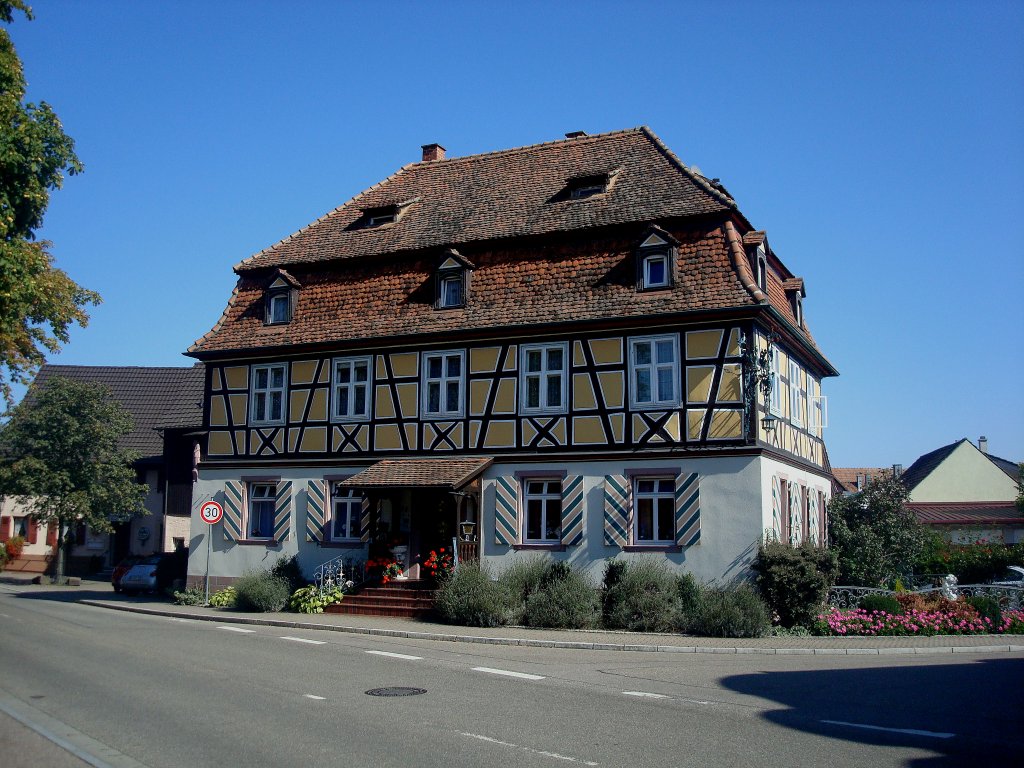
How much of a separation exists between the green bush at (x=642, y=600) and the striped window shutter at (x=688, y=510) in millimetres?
929

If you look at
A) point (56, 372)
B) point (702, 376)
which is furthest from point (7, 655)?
point (56, 372)

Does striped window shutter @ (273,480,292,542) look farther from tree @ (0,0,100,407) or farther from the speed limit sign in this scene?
tree @ (0,0,100,407)

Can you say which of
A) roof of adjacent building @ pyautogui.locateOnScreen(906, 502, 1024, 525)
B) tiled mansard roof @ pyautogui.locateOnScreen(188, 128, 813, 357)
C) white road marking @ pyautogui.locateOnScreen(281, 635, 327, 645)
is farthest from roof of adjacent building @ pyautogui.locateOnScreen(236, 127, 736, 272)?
roof of adjacent building @ pyautogui.locateOnScreen(906, 502, 1024, 525)

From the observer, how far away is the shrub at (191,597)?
90.3ft

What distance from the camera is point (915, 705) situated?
36.5ft

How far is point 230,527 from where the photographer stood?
2811 cm

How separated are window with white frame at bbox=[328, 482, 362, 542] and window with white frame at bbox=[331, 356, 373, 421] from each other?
2.01 metres

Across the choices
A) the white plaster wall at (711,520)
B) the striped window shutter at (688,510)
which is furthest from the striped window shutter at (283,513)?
the striped window shutter at (688,510)

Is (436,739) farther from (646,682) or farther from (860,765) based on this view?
(646,682)

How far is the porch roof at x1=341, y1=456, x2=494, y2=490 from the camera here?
23.2 metres

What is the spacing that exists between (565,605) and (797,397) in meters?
10.0

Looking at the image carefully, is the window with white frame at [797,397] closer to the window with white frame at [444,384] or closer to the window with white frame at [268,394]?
the window with white frame at [444,384]

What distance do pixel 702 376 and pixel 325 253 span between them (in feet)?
40.8

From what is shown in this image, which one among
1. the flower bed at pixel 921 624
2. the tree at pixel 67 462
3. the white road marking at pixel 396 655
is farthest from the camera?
the tree at pixel 67 462
